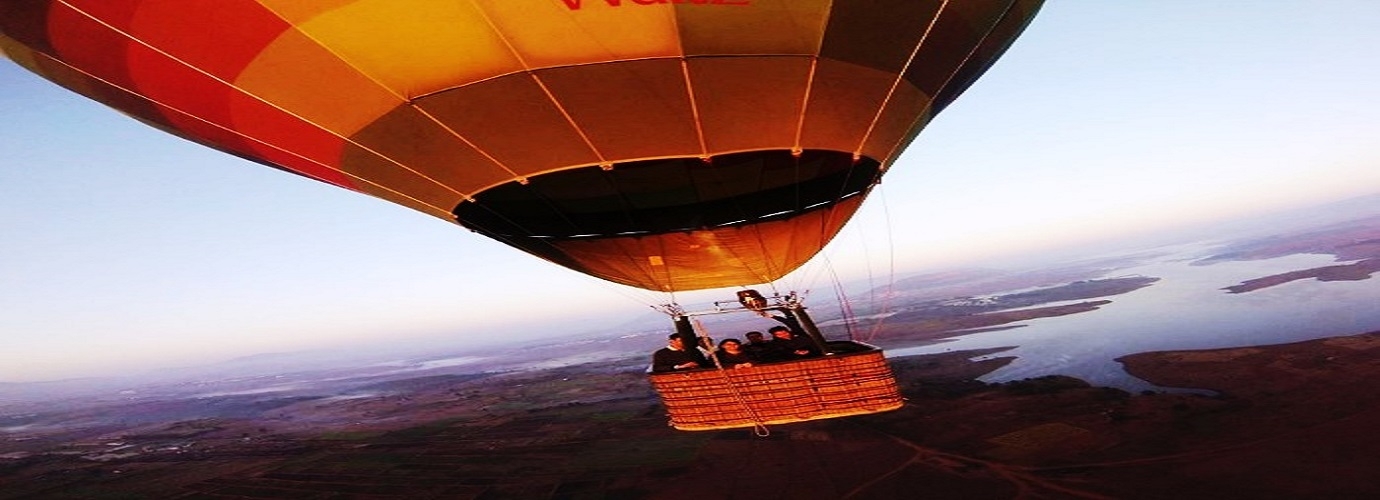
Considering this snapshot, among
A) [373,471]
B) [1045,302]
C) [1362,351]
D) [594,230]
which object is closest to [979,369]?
[1362,351]

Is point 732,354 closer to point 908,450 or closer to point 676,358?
point 676,358

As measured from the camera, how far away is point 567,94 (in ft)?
17.6

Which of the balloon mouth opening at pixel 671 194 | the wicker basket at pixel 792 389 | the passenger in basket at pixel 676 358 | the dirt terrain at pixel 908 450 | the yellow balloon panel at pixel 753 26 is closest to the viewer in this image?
the yellow balloon panel at pixel 753 26

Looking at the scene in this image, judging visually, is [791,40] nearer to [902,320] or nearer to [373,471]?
[373,471]

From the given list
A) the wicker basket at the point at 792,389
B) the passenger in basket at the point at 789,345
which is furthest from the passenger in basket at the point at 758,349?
the wicker basket at the point at 792,389

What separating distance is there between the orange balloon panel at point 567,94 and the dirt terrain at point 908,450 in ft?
63.0

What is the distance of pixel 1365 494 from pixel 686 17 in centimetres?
4641

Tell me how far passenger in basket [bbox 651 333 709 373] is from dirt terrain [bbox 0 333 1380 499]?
62.6ft

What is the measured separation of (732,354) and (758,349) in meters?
0.55

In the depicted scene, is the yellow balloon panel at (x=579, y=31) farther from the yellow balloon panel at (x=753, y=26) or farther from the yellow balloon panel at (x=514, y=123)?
the yellow balloon panel at (x=514, y=123)

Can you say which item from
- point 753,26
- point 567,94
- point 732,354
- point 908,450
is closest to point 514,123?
point 567,94

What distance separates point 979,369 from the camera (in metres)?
76.3

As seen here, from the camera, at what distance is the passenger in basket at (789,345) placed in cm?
623

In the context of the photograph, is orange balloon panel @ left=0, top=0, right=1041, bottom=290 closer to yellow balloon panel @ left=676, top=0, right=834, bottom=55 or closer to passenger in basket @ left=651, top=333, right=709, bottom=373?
yellow balloon panel @ left=676, top=0, right=834, bottom=55
